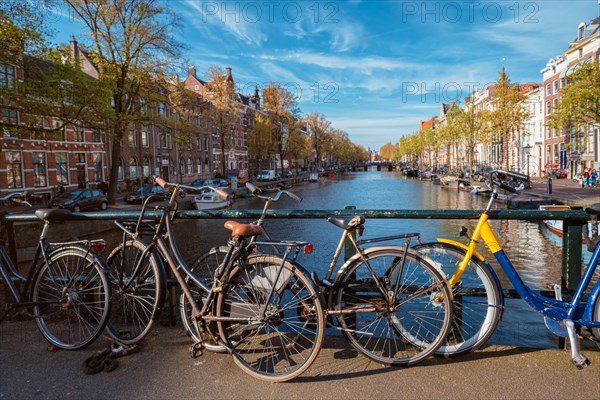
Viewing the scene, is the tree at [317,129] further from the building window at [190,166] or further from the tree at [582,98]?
the tree at [582,98]

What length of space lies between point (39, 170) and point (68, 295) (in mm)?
31643

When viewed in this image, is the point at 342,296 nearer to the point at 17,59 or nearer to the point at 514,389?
the point at 514,389

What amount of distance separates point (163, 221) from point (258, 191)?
0.72 meters

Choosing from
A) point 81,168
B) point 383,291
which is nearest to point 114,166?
point 81,168

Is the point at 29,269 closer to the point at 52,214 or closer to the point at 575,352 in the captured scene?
the point at 52,214

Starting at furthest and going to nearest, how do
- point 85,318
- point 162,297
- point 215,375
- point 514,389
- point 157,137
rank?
point 157,137, point 85,318, point 162,297, point 215,375, point 514,389

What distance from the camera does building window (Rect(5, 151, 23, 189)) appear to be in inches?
1094

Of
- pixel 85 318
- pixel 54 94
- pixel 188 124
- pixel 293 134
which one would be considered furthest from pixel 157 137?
pixel 85 318

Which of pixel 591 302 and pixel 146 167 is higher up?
pixel 146 167

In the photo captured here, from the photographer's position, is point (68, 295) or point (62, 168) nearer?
point (68, 295)

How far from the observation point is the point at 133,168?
41219 millimetres

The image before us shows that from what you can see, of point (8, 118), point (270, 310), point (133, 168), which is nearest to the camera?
point (270, 310)

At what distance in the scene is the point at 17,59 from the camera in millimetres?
15273

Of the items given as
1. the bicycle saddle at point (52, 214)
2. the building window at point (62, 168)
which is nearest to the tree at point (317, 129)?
the building window at point (62, 168)
